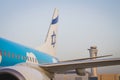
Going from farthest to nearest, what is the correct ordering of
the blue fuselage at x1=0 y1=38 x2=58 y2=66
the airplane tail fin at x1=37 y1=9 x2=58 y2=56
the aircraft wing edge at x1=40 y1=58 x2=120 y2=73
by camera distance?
1. the airplane tail fin at x1=37 y1=9 x2=58 y2=56
2. the aircraft wing edge at x1=40 y1=58 x2=120 y2=73
3. the blue fuselage at x1=0 y1=38 x2=58 y2=66

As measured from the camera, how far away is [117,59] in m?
11.0

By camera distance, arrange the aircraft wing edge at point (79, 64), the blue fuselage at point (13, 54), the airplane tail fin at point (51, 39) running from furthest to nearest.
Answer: the airplane tail fin at point (51, 39), the aircraft wing edge at point (79, 64), the blue fuselage at point (13, 54)

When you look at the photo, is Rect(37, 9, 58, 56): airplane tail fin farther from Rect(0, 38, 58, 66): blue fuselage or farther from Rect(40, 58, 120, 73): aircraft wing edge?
Rect(40, 58, 120, 73): aircraft wing edge

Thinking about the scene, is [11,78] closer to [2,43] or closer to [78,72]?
[2,43]

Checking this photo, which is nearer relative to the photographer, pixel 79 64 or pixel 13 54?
pixel 79 64

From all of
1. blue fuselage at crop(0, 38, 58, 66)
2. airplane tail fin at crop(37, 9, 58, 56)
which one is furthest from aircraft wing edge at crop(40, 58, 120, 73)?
airplane tail fin at crop(37, 9, 58, 56)

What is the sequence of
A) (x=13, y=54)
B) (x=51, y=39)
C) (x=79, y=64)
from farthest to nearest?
(x=51, y=39) < (x=13, y=54) < (x=79, y=64)

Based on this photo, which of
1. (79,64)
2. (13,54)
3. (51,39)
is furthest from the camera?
(51,39)

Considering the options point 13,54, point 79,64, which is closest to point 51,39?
point 13,54

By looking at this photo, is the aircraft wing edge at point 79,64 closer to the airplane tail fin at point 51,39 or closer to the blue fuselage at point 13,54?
the blue fuselage at point 13,54

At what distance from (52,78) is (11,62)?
2.11m

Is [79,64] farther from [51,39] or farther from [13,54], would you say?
[51,39]

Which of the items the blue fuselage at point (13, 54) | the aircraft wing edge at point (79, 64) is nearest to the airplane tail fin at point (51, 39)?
the blue fuselage at point (13, 54)

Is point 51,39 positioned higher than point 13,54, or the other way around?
point 51,39
